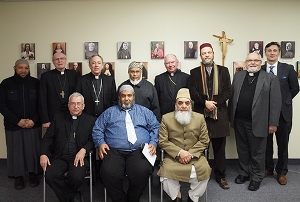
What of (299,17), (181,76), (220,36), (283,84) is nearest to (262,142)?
(283,84)

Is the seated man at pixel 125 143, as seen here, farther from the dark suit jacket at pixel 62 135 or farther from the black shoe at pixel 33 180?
the black shoe at pixel 33 180

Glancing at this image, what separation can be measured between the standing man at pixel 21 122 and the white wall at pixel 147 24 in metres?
0.77

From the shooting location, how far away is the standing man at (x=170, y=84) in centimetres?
372

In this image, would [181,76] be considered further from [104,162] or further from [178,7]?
[104,162]

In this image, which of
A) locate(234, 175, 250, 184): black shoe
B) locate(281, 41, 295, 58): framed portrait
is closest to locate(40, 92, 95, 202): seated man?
locate(234, 175, 250, 184): black shoe

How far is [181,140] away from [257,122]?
3.24ft

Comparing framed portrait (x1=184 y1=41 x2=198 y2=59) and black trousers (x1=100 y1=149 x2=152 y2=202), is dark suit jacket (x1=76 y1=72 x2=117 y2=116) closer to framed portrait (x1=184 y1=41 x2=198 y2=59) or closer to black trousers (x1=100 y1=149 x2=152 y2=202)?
black trousers (x1=100 y1=149 x2=152 y2=202)

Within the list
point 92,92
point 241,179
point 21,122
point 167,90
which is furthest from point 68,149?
point 241,179

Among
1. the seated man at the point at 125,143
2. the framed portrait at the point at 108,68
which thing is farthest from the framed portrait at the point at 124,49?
the seated man at the point at 125,143

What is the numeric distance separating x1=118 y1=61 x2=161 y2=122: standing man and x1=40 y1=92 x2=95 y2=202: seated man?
2.14 ft

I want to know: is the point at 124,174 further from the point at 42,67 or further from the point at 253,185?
the point at 42,67

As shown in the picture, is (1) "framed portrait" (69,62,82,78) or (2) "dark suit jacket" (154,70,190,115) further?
(1) "framed portrait" (69,62,82,78)

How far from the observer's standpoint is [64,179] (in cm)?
298

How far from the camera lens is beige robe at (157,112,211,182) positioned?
300 cm
